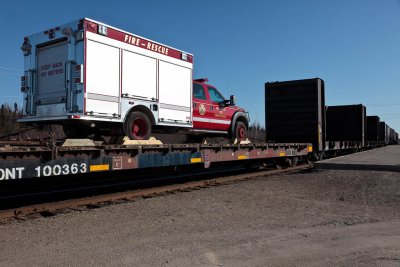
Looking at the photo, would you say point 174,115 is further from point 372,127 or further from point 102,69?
point 372,127

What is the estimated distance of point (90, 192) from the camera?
9727 millimetres

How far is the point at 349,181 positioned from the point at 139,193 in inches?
219

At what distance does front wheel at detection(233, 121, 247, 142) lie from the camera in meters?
12.7

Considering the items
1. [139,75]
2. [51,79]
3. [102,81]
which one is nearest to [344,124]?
[139,75]

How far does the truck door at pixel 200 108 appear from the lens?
1099 centimetres

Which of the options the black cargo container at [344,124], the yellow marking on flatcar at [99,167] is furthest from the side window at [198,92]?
the black cargo container at [344,124]

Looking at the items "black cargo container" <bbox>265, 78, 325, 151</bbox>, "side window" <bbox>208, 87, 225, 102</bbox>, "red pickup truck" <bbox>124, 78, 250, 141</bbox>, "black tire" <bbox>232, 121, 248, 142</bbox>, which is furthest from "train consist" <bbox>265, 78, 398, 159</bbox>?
"side window" <bbox>208, 87, 225, 102</bbox>

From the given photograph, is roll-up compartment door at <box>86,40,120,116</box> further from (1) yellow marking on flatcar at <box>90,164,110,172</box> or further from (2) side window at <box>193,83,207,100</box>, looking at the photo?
(2) side window at <box>193,83,207,100</box>

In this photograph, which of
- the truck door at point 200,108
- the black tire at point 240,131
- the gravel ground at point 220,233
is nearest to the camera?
the gravel ground at point 220,233

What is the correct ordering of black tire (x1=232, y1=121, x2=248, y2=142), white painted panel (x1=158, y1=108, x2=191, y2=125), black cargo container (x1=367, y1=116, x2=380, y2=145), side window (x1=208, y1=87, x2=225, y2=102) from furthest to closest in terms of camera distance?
black cargo container (x1=367, y1=116, x2=380, y2=145), black tire (x1=232, y1=121, x2=248, y2=142), side window (x1=208, y1=87, x2=225, y2=102), white painted panel (x1=158, y1=108, x2=191, y2=125)

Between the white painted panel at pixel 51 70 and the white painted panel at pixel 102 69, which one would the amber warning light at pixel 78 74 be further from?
the white painted panel at pixel 51 70

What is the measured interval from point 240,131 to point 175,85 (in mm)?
3832

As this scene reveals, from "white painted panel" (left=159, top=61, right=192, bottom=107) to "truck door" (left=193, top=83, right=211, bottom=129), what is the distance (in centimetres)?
55

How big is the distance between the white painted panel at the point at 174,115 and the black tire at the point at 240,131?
8.92ft
